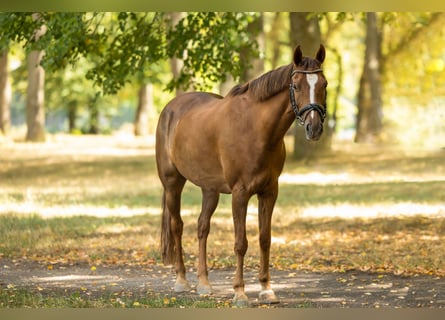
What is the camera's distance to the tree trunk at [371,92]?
21531 mm

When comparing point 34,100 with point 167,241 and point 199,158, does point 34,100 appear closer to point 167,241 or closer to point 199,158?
point 167,241

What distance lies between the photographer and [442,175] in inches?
694

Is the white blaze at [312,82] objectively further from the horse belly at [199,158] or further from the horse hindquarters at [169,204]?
the horse hindquarters at [169,204]

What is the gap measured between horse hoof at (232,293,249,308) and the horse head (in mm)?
1342

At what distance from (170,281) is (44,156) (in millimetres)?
12683

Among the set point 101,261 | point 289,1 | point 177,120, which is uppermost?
point 289,1

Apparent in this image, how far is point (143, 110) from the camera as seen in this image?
28438 millimetres

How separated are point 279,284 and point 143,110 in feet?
66.0

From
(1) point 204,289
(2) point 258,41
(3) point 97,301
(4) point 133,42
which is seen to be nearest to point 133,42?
(4) point 133,42

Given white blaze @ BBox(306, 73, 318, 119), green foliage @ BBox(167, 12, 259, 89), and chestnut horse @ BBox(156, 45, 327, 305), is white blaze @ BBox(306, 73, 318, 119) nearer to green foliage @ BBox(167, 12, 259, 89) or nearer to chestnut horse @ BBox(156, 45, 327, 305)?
chestnut horse @ BBox(156, 45, 327, 305)

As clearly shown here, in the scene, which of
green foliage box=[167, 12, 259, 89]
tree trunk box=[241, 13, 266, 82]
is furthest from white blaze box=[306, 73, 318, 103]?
tree trunk box=[241, 13, 266, 82]

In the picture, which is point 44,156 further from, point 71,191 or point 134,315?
point 134,315

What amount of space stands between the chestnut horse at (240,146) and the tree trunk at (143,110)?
19932 millimetres

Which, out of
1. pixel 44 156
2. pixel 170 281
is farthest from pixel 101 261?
pixel 44 156
